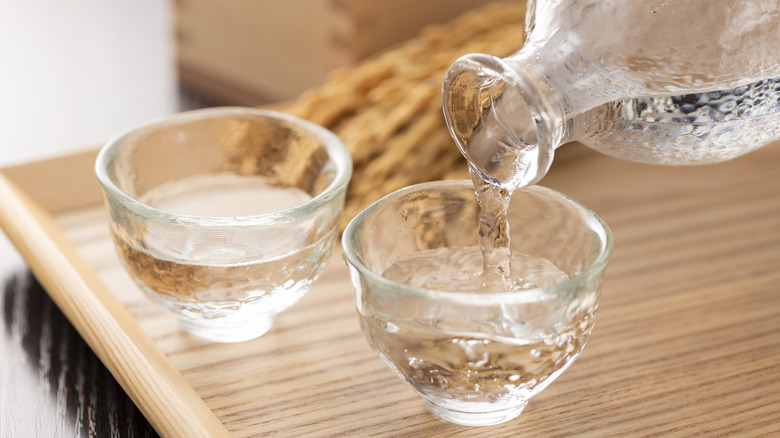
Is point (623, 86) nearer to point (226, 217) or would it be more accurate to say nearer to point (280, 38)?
point (226, 217)

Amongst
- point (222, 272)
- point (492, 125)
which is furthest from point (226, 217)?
point (492, 125)

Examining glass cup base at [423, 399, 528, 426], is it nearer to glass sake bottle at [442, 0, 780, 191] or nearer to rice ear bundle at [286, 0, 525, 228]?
glass sake bottle at [442, 0, 780, 191]

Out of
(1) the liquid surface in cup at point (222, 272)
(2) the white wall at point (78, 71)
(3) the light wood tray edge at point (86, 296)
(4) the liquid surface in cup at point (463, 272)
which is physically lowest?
(2) the white wall at point (78, 71)

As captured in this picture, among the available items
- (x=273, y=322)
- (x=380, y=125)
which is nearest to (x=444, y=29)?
(x=380, y=125)

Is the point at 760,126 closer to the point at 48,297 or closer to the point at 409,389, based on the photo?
the point at 409,389

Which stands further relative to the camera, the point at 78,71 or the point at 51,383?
the point at 78,71

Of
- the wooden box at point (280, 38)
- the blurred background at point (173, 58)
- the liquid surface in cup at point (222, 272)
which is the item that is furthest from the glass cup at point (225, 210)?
the wooden box at point (280, 38)

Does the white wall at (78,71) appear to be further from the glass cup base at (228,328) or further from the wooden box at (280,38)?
the glass cup base at (228,328)

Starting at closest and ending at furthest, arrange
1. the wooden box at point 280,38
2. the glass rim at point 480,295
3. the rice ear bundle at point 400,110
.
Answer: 1. the glass rim at point 480,295
2. the rice ear bundle at point 400,110
3. the wooden box at point 280,38
